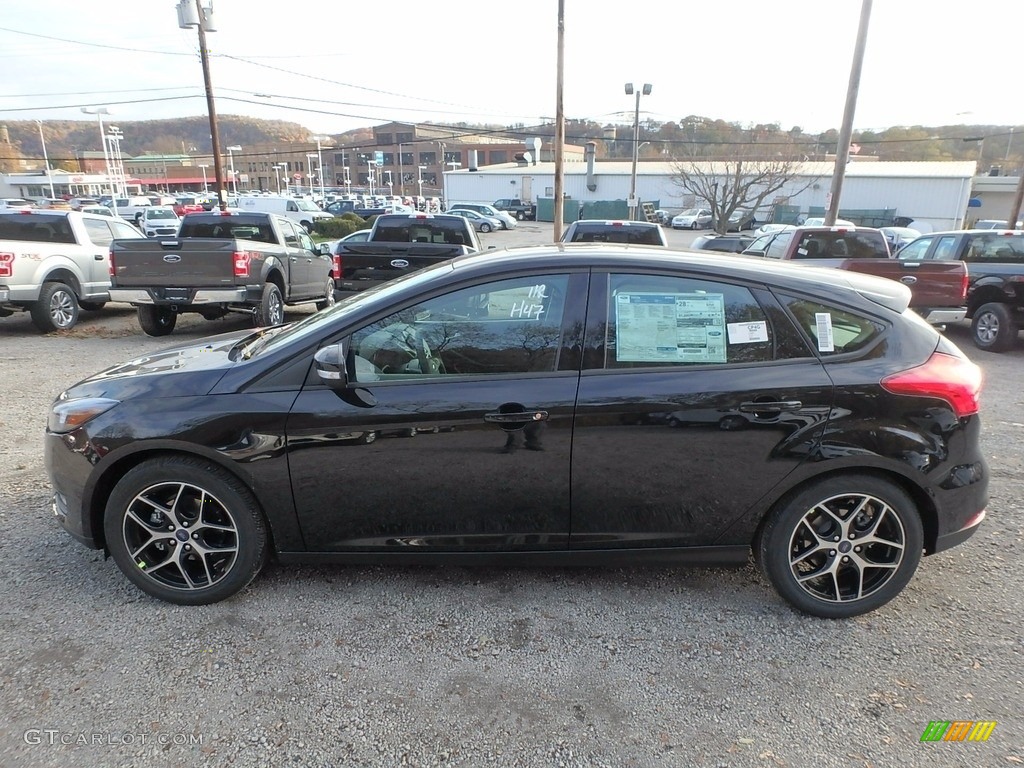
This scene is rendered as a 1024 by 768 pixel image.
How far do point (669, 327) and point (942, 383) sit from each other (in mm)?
1212

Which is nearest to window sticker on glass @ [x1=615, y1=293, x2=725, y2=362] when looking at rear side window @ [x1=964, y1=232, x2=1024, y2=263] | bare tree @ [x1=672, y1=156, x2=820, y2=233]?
rear side window @ [x1=964, y1=232, x2=1024, y2=263]

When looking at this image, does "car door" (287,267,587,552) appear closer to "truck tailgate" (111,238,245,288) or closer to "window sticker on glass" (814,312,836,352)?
"window sticker on glass" (814,312,836,352)

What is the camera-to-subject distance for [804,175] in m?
48.1

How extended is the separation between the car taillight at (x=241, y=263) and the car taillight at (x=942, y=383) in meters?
8.32

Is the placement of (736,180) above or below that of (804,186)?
above

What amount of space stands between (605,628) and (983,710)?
4.79 feet

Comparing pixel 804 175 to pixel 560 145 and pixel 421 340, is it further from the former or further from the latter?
pixel 421 340

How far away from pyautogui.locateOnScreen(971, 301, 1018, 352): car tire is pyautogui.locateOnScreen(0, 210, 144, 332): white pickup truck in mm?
12603

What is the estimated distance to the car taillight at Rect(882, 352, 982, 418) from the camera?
2.86 m

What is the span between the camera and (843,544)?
2.98 meters

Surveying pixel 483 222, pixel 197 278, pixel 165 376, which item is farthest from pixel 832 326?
pixel 483 222

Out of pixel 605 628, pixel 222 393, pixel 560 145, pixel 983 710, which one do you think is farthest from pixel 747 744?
pixel 560 145

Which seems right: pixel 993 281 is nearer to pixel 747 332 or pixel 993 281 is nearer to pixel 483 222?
pixel 747 332

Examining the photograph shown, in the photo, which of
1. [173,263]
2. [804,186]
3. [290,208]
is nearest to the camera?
[173,263]
